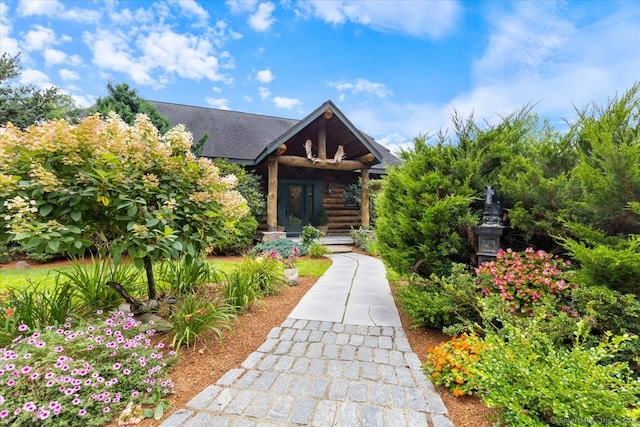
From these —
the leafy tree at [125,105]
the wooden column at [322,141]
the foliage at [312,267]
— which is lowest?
the foliage at [312,267]

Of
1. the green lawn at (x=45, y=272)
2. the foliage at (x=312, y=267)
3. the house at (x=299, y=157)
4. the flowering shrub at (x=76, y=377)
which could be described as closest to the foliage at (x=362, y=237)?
the house at (x=299, y=157)

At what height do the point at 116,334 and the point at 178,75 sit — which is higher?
the point at 178,75

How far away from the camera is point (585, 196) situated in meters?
2.37

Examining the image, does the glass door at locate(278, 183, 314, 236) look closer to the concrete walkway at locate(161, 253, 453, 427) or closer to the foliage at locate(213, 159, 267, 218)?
the foliage at locate(213, 159, 267, 218)

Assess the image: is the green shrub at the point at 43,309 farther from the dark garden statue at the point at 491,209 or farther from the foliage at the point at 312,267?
the dark garden statue at the point at 491,209

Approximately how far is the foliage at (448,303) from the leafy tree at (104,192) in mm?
2248

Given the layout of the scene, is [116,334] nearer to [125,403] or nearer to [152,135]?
[125,403]

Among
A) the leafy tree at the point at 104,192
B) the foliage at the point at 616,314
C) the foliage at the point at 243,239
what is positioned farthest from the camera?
the foliage at the point at 243,239

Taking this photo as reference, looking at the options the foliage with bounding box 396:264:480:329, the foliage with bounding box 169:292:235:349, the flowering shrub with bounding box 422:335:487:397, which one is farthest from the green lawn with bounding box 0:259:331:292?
the flowering shrub with bounding box 422:335:487:397

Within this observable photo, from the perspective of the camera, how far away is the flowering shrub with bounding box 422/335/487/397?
1.95 m

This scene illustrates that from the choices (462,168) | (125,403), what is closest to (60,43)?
(125,403)

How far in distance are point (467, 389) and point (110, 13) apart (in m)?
9.86

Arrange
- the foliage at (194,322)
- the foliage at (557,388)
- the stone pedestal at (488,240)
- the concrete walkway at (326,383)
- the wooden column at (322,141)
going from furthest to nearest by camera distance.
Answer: the wooden column at (322,141) → the stone pedestal at (488,240) → the foliage at (194,322) → the concrete walkway at (326,383) → the foliage at (557,388)

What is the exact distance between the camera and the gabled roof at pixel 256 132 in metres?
9.05
